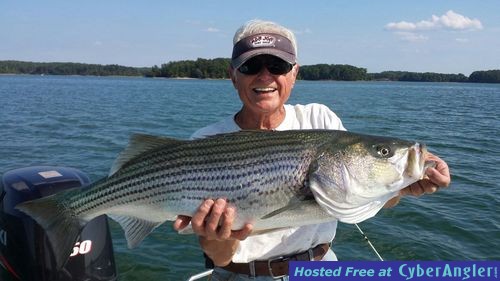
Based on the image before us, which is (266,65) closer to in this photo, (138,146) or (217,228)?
(138,146)

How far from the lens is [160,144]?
409cm

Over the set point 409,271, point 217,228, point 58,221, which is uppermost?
point 217,228

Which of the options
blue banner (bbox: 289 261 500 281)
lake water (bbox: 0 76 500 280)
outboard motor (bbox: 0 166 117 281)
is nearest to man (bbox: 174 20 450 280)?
blue banner (bbox: 289 261 500 281)

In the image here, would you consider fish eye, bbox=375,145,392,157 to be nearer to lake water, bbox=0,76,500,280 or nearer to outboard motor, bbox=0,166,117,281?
outboard motor, bbox=0,166,117,281

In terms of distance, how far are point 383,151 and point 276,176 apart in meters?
0.88

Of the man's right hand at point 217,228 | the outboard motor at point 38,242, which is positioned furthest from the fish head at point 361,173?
the outboard motor at point 38,242

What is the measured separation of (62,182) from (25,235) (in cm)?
68

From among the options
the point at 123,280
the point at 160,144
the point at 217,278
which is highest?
the point at 160,144

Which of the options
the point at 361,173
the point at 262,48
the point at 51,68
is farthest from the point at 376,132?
the point at 51,68

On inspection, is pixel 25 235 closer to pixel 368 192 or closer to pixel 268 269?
pixel 268 269

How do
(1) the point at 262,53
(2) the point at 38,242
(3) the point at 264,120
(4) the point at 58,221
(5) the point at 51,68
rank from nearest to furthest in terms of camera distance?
(1) the point at 262,53 → (4) the point at 58,221 → (3) the point at 264,120 → (2) the point at 38,242 → (5) the point at 51,68

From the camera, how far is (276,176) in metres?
3.61

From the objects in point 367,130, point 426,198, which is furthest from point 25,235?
point 367,130

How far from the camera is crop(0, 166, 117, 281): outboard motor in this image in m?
4.88
